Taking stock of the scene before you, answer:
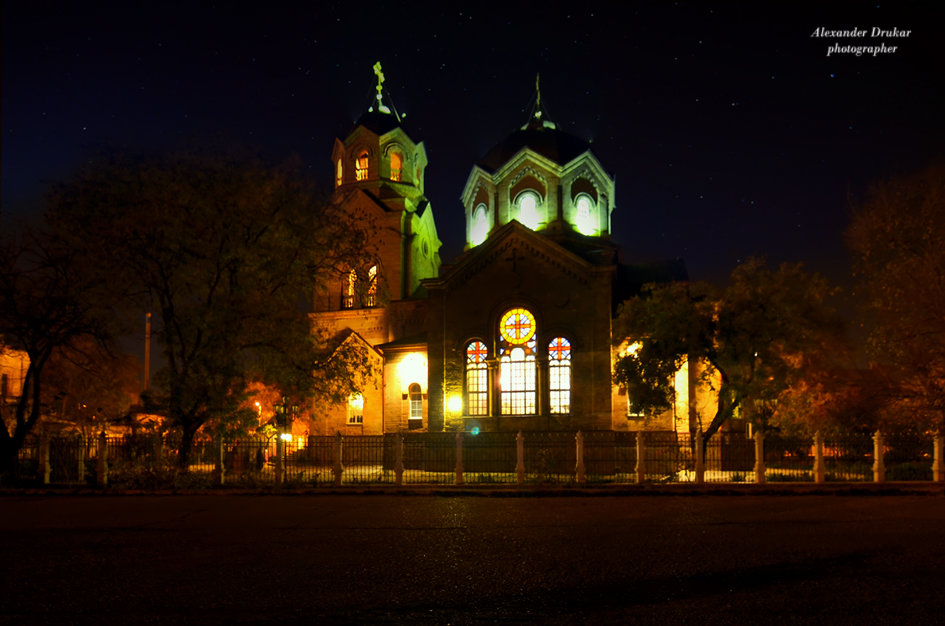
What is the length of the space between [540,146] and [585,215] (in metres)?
4.32

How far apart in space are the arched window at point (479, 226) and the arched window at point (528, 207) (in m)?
2.15

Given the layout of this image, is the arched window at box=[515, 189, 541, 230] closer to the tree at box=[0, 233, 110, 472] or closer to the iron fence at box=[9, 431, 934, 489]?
the iron fence at box=[9, 431, 934, 489]

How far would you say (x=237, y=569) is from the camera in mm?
9320

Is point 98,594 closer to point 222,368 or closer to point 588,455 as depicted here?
point 222,368

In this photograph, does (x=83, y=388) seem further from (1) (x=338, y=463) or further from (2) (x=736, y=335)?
(2) (x=736, y=335)

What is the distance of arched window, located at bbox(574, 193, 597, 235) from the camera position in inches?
1582

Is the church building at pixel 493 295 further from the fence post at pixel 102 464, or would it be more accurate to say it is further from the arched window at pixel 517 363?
the fence post at pixel 102 464

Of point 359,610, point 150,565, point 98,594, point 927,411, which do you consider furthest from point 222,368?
point 927,411

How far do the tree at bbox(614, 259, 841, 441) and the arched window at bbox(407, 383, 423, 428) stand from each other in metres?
11.1

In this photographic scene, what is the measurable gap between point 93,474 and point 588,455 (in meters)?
16.2

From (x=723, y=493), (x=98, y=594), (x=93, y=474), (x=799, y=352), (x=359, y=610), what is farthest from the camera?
(x=799, y=352)

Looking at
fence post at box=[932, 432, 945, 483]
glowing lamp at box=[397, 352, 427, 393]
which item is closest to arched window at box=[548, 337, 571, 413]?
glowing lamp at box=[397, 352, 427, 393]

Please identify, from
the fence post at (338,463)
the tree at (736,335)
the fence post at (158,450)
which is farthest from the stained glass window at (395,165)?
the fence post at (158,450)

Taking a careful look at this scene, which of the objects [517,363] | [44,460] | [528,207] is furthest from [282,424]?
[528,207]
